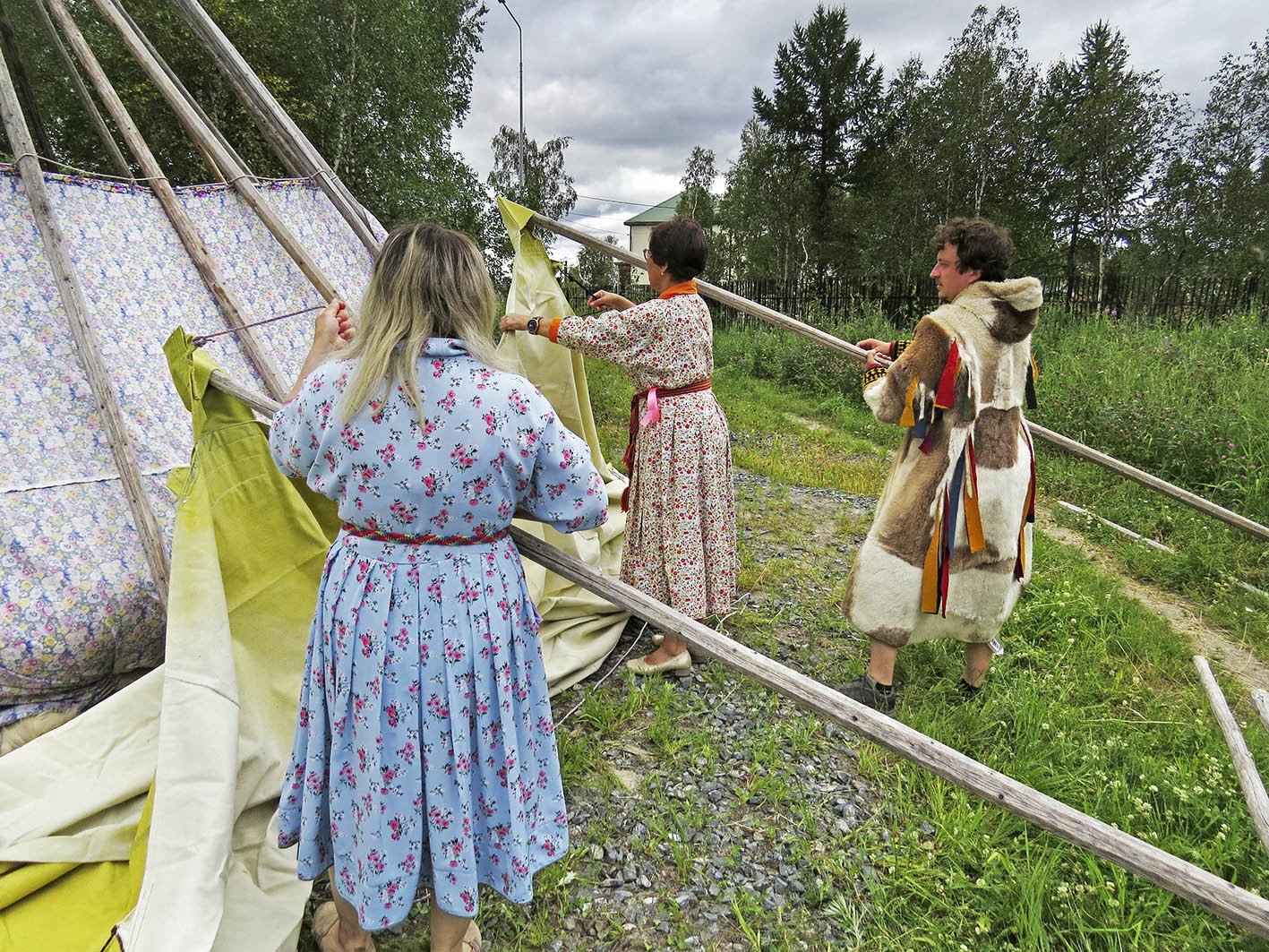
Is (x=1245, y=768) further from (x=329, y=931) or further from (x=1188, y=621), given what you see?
(x=329, y=931)

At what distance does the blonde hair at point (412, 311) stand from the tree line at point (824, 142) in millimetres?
3362

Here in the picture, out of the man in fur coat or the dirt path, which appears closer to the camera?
the man in fur coat

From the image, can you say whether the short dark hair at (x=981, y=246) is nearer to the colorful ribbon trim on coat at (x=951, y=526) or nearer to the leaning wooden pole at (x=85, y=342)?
the colorful ribbon trim on coat at (x=951, y=526)

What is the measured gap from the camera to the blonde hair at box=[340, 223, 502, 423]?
132 cm

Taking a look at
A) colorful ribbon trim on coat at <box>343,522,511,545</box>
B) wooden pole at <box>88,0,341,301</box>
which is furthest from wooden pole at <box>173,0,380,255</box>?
colorful ribbon trim on coat at <box>343,522,511,545</box>

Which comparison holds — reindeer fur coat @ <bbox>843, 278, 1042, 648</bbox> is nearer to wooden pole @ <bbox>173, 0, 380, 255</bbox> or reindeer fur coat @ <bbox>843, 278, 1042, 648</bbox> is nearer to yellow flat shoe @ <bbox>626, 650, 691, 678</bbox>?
yellow flat shoe @ <bbox>626, 650, 691, 678</bbox>

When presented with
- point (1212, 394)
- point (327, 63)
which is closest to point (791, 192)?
point (327, 63)

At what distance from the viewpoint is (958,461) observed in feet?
8.53

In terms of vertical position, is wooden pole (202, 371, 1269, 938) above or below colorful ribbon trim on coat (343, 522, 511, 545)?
below

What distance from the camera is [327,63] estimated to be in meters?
11.5

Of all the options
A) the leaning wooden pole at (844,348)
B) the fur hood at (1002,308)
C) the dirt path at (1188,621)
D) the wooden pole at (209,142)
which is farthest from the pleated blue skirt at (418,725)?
the dirt path at (1188,621)

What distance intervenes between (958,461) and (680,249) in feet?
4.52

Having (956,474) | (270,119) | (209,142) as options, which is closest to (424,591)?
(956,474)

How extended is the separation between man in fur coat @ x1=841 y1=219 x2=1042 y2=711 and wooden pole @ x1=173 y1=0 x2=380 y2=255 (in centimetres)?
281
